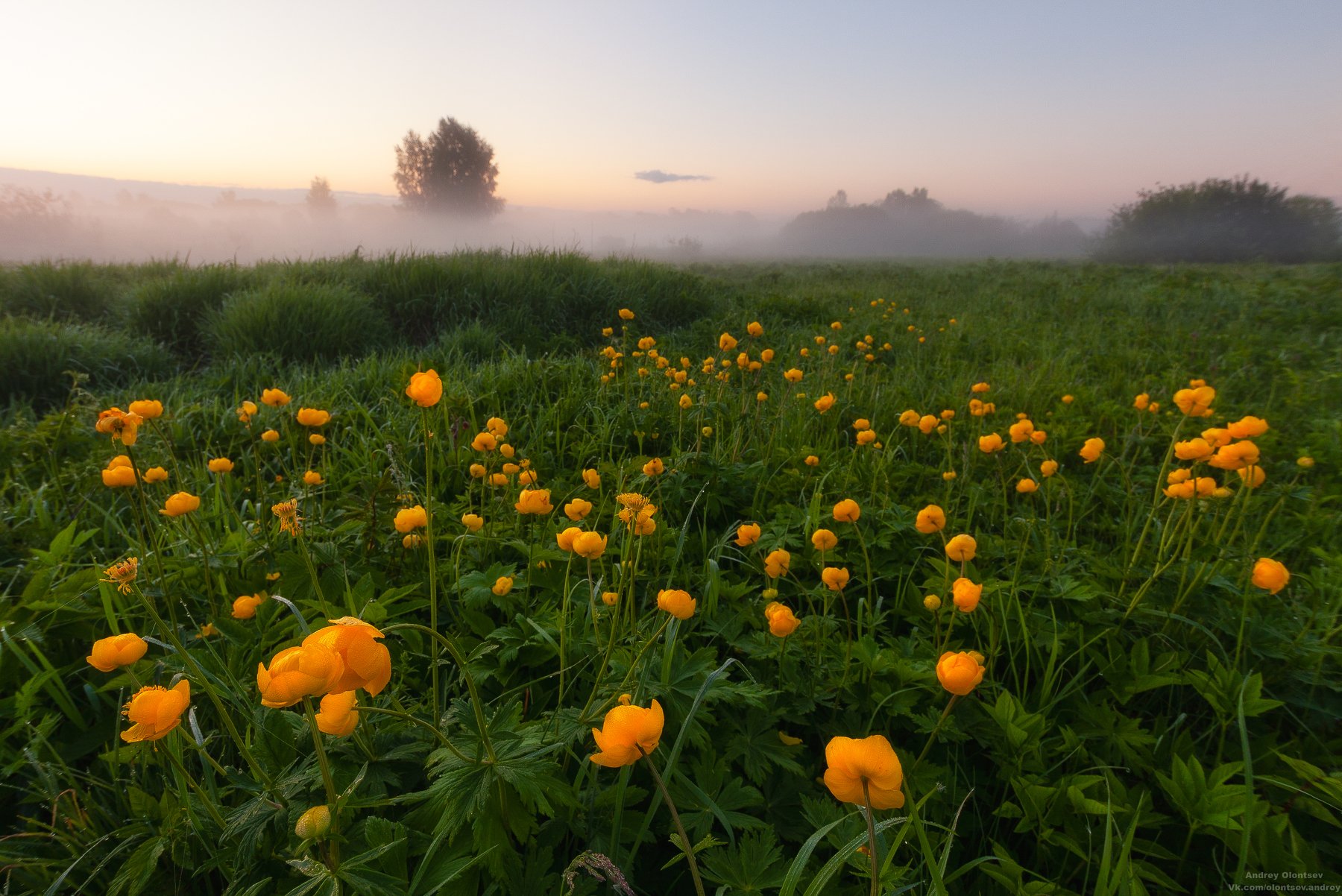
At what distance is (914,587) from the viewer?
1.67m

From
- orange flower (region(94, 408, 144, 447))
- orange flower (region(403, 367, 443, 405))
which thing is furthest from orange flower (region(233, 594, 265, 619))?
orange flower (region(403, 367, 443, 405))

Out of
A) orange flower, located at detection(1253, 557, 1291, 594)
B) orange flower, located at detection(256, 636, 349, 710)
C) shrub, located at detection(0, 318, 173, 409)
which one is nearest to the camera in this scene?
orange flower, located at detection(256, 636, 349, 710)

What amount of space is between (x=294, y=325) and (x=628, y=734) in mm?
5163

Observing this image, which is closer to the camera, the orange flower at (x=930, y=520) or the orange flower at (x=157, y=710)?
the orange flower at (x=157, y=710)

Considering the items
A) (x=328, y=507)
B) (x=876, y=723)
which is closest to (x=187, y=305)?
(x=328, y=507)

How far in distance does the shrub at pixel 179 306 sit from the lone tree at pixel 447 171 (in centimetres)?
3743

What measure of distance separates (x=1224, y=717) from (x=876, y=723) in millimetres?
757

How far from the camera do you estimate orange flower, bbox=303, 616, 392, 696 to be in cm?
64

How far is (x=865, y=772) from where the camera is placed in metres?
0.68

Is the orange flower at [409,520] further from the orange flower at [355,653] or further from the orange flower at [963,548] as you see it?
the orange flower at [963,548]

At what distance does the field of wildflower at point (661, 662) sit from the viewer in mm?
874

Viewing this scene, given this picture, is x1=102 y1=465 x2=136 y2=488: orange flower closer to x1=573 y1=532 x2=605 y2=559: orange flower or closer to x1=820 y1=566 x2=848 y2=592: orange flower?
x1=573 y1=532 x2=605 y2=559: orange flower

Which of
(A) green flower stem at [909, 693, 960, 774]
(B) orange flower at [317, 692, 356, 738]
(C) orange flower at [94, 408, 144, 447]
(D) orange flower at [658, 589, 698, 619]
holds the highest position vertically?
(C) orange flower at [94, 408, 144, 447]

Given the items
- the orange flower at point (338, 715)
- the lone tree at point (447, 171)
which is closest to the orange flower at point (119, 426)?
the orange flower at point (338, 715)
